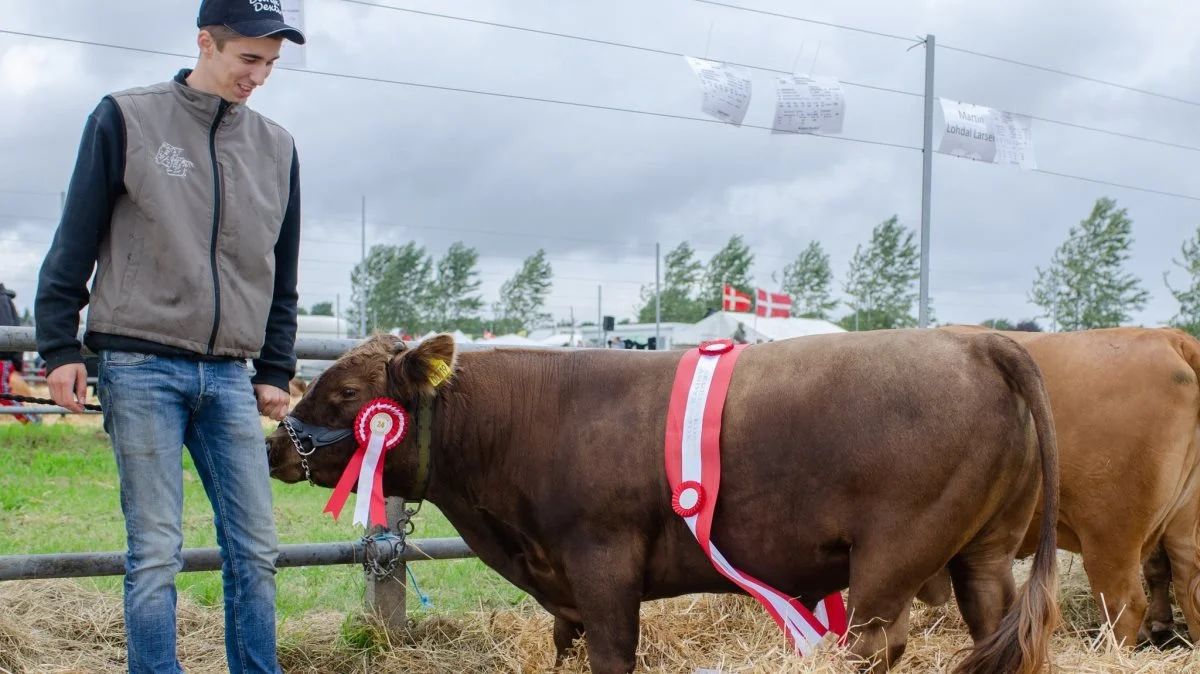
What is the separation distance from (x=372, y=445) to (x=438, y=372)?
367mm

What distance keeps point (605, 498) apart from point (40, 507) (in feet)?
19.6

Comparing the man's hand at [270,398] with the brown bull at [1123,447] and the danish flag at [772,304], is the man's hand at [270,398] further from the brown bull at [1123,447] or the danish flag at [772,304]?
the danish flag at [772,304]

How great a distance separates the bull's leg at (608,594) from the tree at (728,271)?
4630 cm

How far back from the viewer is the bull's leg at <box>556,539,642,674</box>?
3418mm

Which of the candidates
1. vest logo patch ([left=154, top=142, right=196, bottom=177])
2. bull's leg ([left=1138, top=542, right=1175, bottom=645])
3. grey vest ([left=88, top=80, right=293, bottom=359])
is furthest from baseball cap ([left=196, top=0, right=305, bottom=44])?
bull's leg ([left=1138, top=542, right=1175, bottom=645])

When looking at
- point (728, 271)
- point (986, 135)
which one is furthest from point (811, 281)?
point (986, 135)

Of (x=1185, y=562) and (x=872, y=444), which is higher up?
(x=872, y=444)

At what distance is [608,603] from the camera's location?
3416 millimetres

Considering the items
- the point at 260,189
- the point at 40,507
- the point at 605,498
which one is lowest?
the point at 40,507

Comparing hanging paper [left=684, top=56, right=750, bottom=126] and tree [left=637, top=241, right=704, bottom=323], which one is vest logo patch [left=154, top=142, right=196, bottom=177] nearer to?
hanging paper [left=684, top=56, right=750, bottom=126]

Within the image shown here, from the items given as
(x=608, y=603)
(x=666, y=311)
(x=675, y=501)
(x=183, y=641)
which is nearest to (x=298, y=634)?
(x=183, y=641)

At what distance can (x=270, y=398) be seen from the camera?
11.5ft

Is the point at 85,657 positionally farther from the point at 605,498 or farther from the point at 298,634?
the point at 605,498

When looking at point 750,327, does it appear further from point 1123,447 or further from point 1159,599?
point 1123,447
